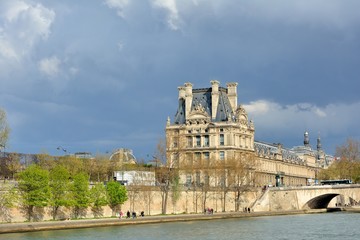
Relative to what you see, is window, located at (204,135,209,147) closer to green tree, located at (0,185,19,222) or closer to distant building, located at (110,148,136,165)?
distant building, located at (110,148,136,165)

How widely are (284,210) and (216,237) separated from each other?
2209 inches

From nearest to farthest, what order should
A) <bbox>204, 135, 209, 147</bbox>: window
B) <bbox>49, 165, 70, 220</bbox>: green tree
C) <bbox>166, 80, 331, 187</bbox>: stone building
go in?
<bbox>49, 165, 70, 220</bbox>: green tree, <bbox>166, 80, 331, 187</bbox>: stone building, <bbox>204, 135, 209, 147</bbox>: window

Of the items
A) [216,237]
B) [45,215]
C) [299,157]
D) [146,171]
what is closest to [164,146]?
[146,171]

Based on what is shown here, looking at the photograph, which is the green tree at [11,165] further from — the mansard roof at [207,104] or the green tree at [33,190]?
the mansard roof at [207,104]

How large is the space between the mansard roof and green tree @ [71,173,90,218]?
50764 millimetres

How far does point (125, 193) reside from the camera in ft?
293

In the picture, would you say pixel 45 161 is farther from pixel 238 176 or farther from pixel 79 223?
pixel 238 176

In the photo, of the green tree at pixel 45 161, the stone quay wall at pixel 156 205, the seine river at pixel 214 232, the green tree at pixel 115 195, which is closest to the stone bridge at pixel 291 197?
the stone quay wall at pixel 156 205

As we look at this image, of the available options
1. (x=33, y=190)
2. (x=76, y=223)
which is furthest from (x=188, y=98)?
(x=76, y=223)

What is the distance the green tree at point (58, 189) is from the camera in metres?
78.9

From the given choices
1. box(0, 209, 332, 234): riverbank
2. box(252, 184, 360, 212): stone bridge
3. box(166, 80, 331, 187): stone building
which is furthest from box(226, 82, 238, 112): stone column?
box(0, 209, 332, 234): riverbank

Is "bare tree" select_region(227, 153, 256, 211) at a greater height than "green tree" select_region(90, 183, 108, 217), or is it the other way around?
"bare tree" select_region(227, 153, 256, 211)

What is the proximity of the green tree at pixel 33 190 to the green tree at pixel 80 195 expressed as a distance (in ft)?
15.7

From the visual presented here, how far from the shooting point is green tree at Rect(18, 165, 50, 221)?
249 feet
